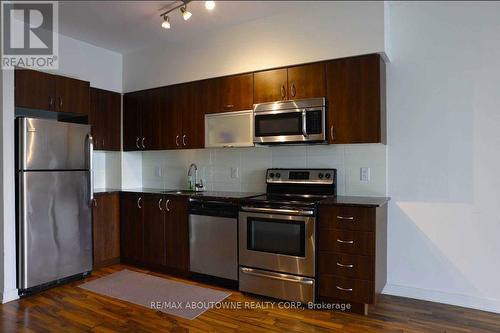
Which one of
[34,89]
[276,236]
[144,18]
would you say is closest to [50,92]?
[34,89]

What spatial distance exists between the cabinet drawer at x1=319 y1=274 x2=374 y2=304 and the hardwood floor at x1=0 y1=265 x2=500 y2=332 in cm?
14

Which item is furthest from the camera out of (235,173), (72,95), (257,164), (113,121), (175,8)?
(113,121)

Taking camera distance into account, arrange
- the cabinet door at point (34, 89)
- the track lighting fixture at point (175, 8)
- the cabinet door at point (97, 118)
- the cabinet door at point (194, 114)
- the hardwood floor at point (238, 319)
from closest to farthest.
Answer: the hardwood floor at point (238, 319), the track lighting fixture at point (175, 8), the cabinet door at point (34, 89), the cabinet door at point (194, 114), the cabinet door at point (97, 118)

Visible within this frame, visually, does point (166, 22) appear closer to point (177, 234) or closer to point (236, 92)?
point (236, 92)

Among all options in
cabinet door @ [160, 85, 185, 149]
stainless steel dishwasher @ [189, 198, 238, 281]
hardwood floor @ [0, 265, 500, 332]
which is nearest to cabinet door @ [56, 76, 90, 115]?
cabinet door @ [160, 85, 185, 149]

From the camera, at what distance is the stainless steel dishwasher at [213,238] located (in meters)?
3.08

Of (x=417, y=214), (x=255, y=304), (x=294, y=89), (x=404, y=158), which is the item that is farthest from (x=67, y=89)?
(x=417, y=214)

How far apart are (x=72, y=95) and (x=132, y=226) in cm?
160

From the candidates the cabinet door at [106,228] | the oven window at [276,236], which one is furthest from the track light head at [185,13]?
the cabinet door at [106,228]

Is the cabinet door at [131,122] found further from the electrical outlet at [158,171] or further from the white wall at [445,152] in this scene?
the white wall at [445,152]

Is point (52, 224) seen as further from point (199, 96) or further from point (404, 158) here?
point (404, 158)

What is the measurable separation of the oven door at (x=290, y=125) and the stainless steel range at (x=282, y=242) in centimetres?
44

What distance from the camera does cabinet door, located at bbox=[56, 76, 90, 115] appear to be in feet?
11.0

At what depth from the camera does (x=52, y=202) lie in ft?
10.3
